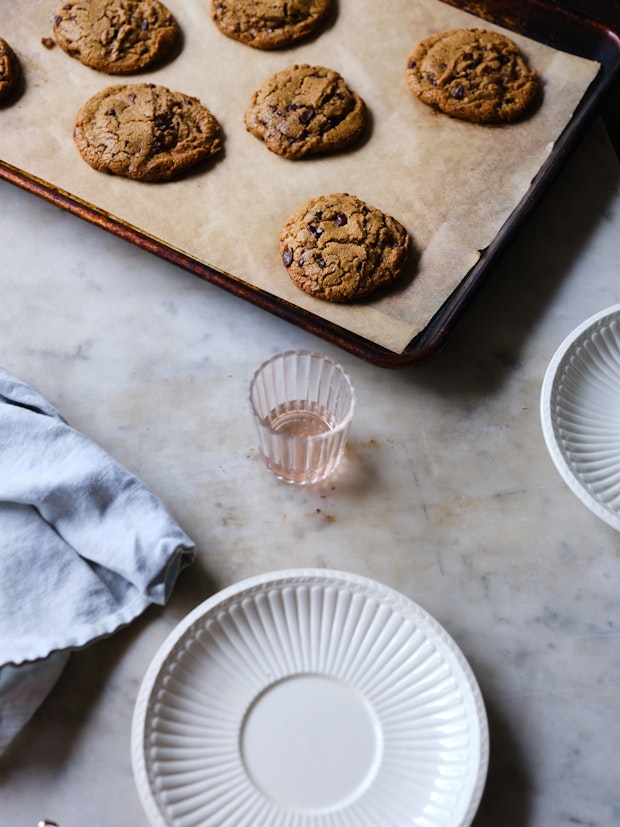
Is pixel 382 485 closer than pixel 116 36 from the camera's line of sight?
Yes

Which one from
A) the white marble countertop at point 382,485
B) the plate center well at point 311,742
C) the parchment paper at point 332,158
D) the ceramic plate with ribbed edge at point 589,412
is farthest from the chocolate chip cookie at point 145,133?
the plate center well at point 311,742

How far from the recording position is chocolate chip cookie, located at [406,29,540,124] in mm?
Result: 1437

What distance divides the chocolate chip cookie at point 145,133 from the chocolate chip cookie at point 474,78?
0.41m

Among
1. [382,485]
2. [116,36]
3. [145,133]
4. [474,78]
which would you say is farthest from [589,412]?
[116,36]

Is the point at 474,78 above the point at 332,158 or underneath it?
above

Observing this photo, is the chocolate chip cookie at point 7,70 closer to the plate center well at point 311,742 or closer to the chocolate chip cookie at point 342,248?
the chocolate chip cookie at point 342,248

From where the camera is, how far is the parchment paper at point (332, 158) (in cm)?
129

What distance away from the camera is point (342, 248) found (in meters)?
1.26

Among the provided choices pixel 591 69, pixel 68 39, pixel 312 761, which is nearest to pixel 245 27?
pixel 68 39

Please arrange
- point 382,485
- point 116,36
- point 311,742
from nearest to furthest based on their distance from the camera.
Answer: point 311,742, point 382,485, point 116,36

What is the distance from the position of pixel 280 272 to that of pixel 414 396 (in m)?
0.31

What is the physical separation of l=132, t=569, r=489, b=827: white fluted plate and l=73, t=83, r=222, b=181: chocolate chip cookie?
794 mm

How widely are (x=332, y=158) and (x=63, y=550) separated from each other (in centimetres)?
84

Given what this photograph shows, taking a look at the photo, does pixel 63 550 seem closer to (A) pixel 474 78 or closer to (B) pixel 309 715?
(B) pixel 309 715
